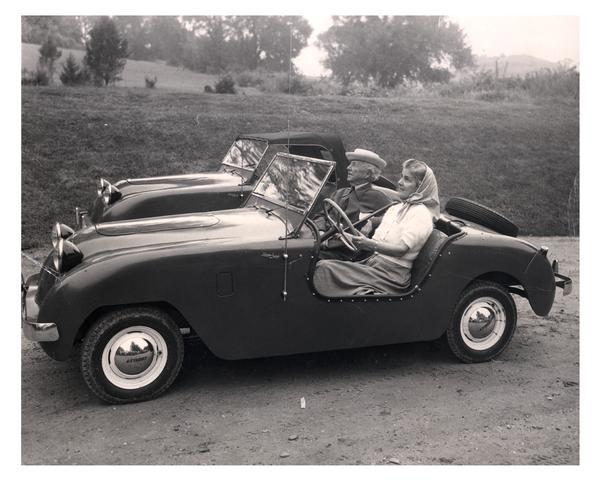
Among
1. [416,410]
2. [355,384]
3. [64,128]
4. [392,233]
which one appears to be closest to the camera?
[416,410]

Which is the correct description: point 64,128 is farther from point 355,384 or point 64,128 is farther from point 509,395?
point 509,395

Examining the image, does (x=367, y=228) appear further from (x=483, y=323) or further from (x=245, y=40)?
(x=245, y=40)

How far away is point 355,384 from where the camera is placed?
429 centimetres

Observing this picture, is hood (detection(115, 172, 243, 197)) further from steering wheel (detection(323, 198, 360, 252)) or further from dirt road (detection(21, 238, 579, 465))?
steering wheel (detection(323, 198, 360, 252))

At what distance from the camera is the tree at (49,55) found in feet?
14.9

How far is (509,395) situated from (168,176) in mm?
4316

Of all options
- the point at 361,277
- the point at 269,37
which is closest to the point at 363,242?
the point at 361,277

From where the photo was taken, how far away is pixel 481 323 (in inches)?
184

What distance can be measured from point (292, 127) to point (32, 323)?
3.96m

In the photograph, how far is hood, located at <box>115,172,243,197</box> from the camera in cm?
659

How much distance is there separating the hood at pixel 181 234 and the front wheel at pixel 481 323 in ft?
4.82

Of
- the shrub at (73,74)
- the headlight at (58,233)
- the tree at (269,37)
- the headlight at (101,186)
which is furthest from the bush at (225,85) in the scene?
the headlight at (58,233)

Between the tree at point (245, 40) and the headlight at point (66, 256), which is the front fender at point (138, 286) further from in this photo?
the tree at point (245, 40)

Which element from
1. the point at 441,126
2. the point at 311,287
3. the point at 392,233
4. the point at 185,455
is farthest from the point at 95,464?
the point at 441,126
